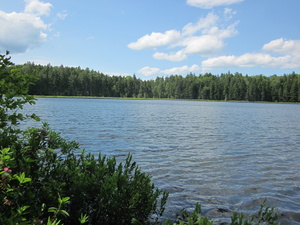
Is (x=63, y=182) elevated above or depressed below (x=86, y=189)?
above

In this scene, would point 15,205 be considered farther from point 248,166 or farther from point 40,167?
point 248,166

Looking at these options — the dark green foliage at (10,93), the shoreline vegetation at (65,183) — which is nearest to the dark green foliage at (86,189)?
the shoreline vegetation at (65,183)

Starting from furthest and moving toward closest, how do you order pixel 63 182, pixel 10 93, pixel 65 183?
pixel 63 182
pixel 10 93
pixel 65 183

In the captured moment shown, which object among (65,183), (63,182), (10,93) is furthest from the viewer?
(63,182)

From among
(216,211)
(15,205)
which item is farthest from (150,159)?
(15,205)

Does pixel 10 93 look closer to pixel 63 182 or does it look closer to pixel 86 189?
pixel 63 182

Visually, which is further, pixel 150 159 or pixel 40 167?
pixel 150 159

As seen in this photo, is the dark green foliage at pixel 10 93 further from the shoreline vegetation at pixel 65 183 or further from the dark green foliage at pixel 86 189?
the dark green foliage at pixel 86 189

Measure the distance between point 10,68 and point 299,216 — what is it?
1029 centimetres

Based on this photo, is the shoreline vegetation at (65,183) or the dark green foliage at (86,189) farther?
the dark green foliage at (86,189)

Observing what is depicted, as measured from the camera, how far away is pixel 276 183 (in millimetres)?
11820

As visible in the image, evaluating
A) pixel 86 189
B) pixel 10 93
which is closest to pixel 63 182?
pixel 86 189

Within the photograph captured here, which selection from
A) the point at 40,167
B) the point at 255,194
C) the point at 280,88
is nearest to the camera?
the point at 40,167

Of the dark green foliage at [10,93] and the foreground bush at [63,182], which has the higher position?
the dark green foliage at [10,93]
